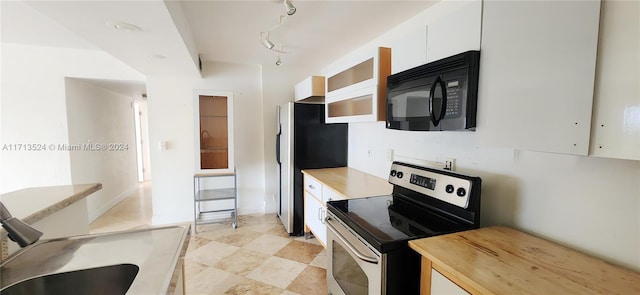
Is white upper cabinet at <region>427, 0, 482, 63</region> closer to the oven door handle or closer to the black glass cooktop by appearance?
the black glass cooktop

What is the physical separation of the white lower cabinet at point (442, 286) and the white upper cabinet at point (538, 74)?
22.6 inches

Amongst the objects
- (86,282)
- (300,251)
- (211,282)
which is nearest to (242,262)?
(211,282)

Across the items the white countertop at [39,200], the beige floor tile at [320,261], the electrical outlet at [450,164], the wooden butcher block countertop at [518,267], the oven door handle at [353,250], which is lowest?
the beige floor tile at [320,261]

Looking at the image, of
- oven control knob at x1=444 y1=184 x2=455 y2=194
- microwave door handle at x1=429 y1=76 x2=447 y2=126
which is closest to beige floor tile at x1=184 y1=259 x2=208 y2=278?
oven control knob at x1=444 y1=184 x2=455 y2=194

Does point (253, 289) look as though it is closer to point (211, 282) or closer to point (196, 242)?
point (211, 282)

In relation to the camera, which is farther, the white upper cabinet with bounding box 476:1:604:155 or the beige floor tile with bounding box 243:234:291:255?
the beige floor tile with bounding box 243:234:291:255

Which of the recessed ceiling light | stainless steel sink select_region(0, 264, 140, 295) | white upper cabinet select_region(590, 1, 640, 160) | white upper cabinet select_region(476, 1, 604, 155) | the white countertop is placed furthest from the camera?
A: the recessed ceiling light

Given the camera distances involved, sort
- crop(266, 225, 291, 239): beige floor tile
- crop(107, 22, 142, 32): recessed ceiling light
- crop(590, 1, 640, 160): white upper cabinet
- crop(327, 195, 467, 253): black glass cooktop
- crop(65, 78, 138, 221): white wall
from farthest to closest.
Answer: crop(65, 78, 138, 221): white wall < crop(266, 225, 291, 239): beige floor tile < crop(107, 22, 142, 32): recessed ceiling light < crop(327, 195, 467, 253): black glass cooktop < crop(590, 1, 640, 160): white upper cabinet

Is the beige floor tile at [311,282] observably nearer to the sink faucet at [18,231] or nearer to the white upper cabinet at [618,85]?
the sink faucet at [18,231]

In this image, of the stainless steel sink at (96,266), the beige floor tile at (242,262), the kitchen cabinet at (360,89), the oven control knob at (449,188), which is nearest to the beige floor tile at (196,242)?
the beige floor tile at (242,262)

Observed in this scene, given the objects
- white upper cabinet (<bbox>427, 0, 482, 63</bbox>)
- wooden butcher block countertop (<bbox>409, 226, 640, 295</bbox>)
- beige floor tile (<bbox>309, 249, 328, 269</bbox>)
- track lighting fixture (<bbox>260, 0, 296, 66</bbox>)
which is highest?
track lighting fixture (<bbox>260, 0, 296, 66</bbox>)

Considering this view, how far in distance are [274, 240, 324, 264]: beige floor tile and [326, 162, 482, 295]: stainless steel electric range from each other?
34.7 inches

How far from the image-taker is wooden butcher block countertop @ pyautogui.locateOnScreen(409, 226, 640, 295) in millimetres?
827

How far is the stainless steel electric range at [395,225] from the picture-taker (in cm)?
119
